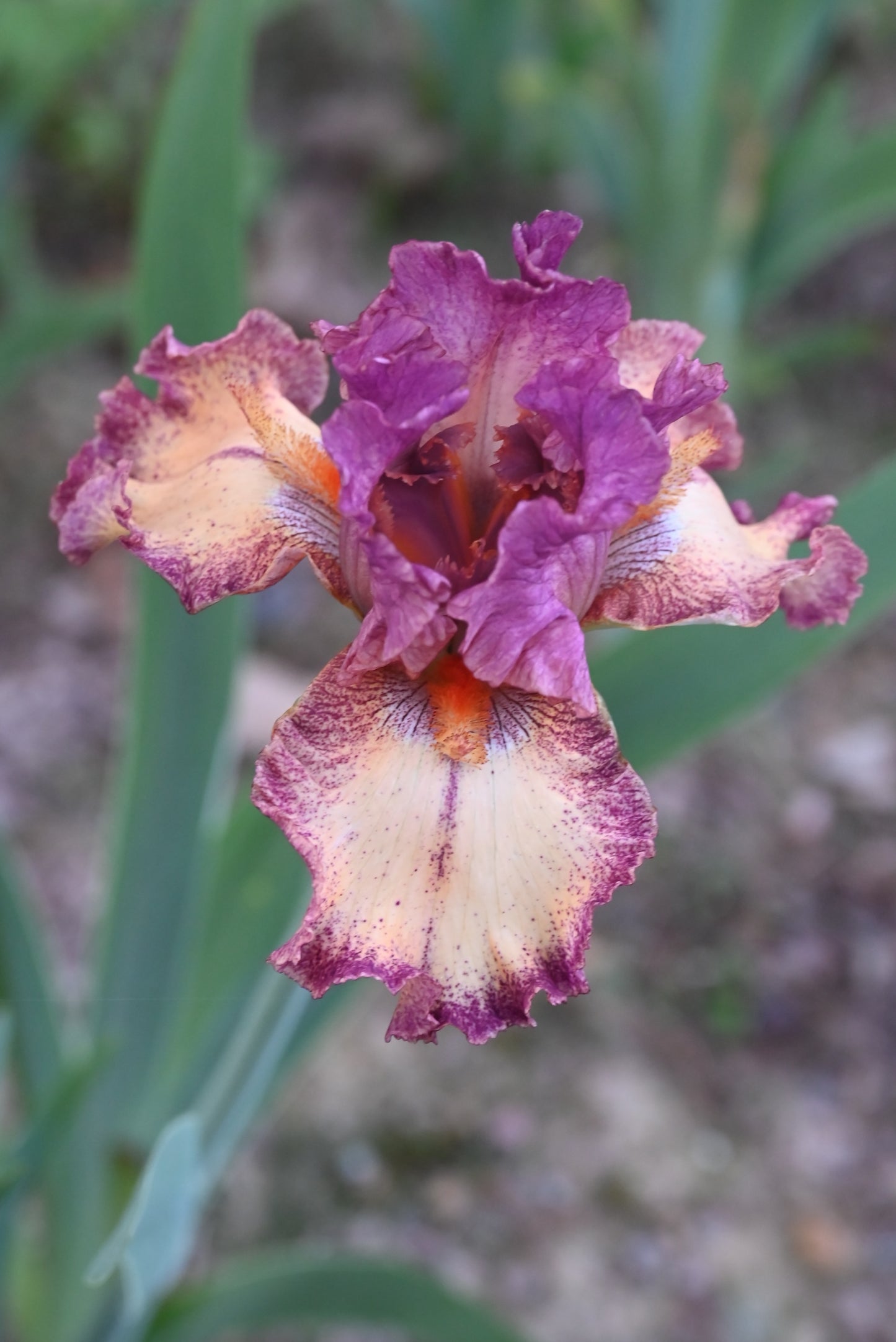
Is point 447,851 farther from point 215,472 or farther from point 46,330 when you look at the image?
point 46,330

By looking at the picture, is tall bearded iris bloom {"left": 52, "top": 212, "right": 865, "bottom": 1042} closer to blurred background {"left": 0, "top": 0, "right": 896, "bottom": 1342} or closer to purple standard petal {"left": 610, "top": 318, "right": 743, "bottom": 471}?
purple standard petal {"left": 610, "top": 318, "right": 743, "bottom": 471}

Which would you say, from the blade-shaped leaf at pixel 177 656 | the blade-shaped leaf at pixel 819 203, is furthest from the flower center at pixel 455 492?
the blade-shaped leaf at pixel 819 203

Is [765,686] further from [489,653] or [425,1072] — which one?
[425,1072]

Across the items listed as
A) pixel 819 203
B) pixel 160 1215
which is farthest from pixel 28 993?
pixel 819 203

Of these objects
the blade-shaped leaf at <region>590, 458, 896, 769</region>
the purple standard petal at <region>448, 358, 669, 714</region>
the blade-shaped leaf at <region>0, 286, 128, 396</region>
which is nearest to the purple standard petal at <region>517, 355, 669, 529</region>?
the purple standard petal at <region>448, 358, 669, 714</region>

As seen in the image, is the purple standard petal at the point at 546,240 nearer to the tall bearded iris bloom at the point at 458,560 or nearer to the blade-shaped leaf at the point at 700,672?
the tall bearded iris bloom at the point at 458,560

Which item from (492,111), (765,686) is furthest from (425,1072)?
(492,111)
